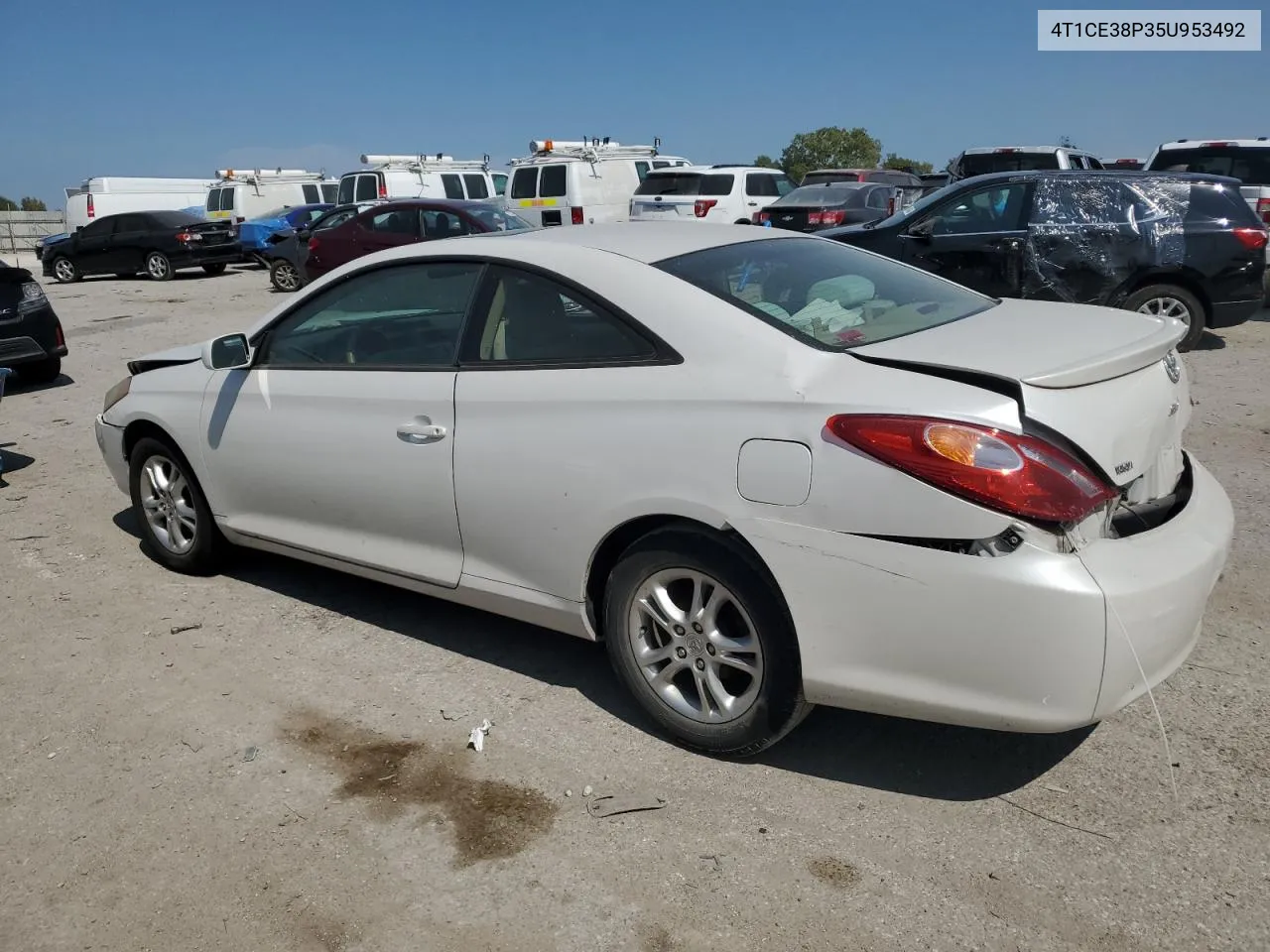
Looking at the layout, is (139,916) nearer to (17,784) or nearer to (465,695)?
(17,784)

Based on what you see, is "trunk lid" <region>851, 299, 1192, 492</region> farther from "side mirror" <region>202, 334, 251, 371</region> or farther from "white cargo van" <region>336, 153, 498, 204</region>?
"white cargo van" <region>336, 153, 498, 204</region>

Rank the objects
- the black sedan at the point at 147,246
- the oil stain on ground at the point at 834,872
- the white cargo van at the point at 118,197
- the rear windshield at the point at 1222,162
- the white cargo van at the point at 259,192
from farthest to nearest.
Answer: the white cargo van at the point at 118,197, the white cargo van at the point at 259,192, the black sedan at the point at 147,246, the rear windshield at the point at 1222,162, the oil stain on ground at the point at 834,872

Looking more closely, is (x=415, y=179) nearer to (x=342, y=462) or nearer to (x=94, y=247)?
(x=94, y=247)

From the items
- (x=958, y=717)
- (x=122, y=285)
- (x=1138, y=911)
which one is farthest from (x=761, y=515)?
(x=122, y=285)

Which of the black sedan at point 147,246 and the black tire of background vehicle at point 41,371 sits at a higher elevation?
the black sedan at point 147,246

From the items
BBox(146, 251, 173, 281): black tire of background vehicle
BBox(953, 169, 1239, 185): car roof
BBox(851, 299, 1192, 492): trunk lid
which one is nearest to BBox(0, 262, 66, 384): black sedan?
BBox(953, 169, 1239, 185): car roof

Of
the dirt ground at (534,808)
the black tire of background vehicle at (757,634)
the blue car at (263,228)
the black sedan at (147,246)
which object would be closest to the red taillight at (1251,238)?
the dirt ground at (534,808)

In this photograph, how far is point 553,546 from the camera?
3.57 meters

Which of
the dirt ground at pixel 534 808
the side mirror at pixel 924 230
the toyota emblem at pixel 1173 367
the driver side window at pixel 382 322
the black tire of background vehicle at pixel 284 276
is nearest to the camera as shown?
the dirt ground at pixel 534 808

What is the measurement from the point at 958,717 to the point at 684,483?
992 millimetres

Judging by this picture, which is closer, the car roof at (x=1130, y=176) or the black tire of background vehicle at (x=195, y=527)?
the black tire of background vehicle at (x=195, y=527)

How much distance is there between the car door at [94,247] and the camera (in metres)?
23.0

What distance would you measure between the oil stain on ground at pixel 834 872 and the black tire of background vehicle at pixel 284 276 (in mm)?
17600

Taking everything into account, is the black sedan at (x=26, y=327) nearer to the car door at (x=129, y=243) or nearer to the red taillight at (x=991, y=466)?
the red taillight at (x=991, y=466)
